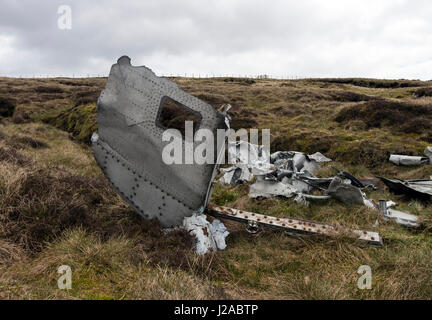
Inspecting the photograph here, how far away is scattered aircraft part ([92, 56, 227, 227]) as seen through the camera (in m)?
4.84

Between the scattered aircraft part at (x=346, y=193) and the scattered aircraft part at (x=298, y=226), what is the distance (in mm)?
1306

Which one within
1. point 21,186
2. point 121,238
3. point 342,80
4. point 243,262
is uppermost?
point 342,80

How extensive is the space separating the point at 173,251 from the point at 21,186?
276cm

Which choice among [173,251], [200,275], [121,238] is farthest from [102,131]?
[200,275]

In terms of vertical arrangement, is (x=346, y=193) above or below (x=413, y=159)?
below

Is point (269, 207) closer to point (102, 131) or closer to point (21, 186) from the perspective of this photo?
point (102, 131)

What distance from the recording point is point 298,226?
15.8 feet

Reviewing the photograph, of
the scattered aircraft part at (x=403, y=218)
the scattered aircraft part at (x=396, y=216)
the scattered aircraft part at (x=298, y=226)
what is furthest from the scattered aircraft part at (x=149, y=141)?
the scattered aircraft part at (x=403, y=218)

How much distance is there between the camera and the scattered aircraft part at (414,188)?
654 cm

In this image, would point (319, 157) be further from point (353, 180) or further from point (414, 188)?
point (414, 188)

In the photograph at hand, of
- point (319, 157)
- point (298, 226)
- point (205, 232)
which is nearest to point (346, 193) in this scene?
point (298, 226)

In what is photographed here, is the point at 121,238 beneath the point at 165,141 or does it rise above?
→ beneath

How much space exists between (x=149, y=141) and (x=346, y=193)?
12.6ft

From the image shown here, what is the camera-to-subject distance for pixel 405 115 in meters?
13.6
